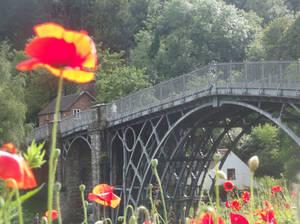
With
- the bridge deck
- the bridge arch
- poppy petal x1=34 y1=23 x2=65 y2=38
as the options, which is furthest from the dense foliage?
poppy petal x1=34 y1=23 x2=65 y2=38

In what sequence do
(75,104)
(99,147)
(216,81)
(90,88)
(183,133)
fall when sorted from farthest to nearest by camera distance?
(90,88) → (75,104) → (99,147) → (183,133) → (216,81)

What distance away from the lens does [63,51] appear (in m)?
1.35

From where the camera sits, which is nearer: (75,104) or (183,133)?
(183,133)

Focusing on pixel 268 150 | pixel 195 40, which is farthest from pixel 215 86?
pixel 195 40

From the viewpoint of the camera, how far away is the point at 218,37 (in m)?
43.8

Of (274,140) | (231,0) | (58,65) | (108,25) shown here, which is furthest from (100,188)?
(231,0)

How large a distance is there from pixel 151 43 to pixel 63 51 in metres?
46.4

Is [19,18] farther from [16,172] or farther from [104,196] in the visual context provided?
[16,172]

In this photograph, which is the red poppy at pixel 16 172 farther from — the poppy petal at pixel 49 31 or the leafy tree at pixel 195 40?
the leafy tree at pixel 195 40

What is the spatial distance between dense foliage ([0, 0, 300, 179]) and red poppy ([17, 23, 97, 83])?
23264 mm

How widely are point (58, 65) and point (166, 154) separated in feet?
67.0

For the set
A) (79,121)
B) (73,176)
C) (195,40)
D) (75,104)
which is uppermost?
(195,40)

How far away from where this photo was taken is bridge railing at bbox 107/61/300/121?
15734 millimetres

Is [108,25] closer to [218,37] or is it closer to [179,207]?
[218,37]
